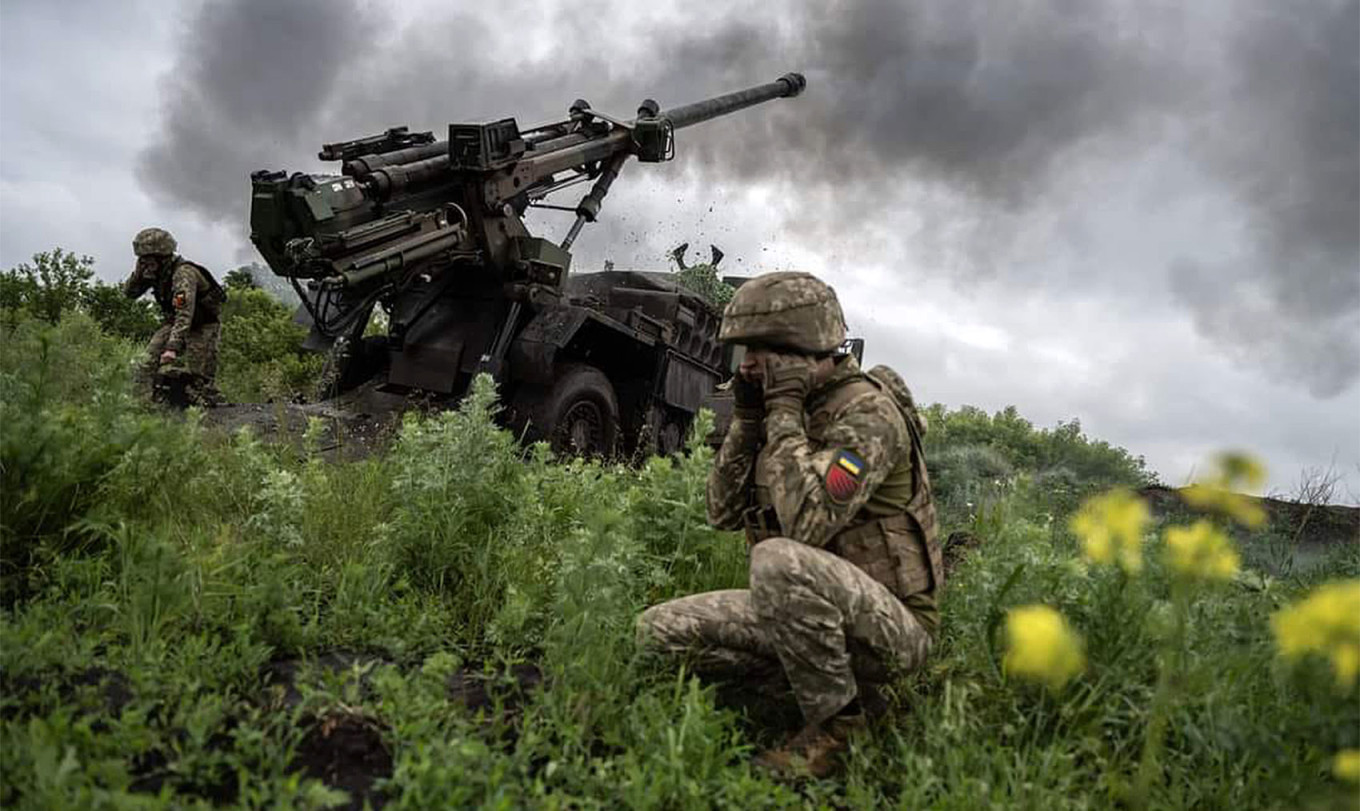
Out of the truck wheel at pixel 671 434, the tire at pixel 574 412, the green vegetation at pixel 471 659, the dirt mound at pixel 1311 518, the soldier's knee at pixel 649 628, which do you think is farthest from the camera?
the truck wheel at pixel 671 434

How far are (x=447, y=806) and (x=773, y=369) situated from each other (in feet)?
6.06

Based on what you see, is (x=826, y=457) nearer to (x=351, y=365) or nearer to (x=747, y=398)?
(x=747, y=398)

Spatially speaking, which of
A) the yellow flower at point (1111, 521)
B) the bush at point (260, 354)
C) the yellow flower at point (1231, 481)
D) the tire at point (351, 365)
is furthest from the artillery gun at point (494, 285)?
the yellow flower at point (1231, 481)

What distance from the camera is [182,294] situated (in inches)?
390

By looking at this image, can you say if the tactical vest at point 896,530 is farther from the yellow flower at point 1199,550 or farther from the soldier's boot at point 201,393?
the soldier's boot at point 201,393

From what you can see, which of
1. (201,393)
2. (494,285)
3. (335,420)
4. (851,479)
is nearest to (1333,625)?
(851,479)

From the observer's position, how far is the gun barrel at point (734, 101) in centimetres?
1171

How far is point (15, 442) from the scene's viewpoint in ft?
12.7

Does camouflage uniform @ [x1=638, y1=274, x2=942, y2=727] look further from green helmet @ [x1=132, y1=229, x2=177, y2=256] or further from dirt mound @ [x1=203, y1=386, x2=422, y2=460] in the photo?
green helmet @ [x1=132, y1=229, x2=177, y2=256]

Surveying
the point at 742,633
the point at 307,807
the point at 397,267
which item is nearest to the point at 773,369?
the point at 742,633

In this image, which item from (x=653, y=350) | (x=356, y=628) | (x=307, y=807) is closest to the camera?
(x=307, y=807)

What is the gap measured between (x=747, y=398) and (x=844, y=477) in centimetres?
60

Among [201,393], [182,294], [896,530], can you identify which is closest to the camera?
[896,530]

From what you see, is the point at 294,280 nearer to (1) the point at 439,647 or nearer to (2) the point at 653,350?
(2) the point at 653,350
